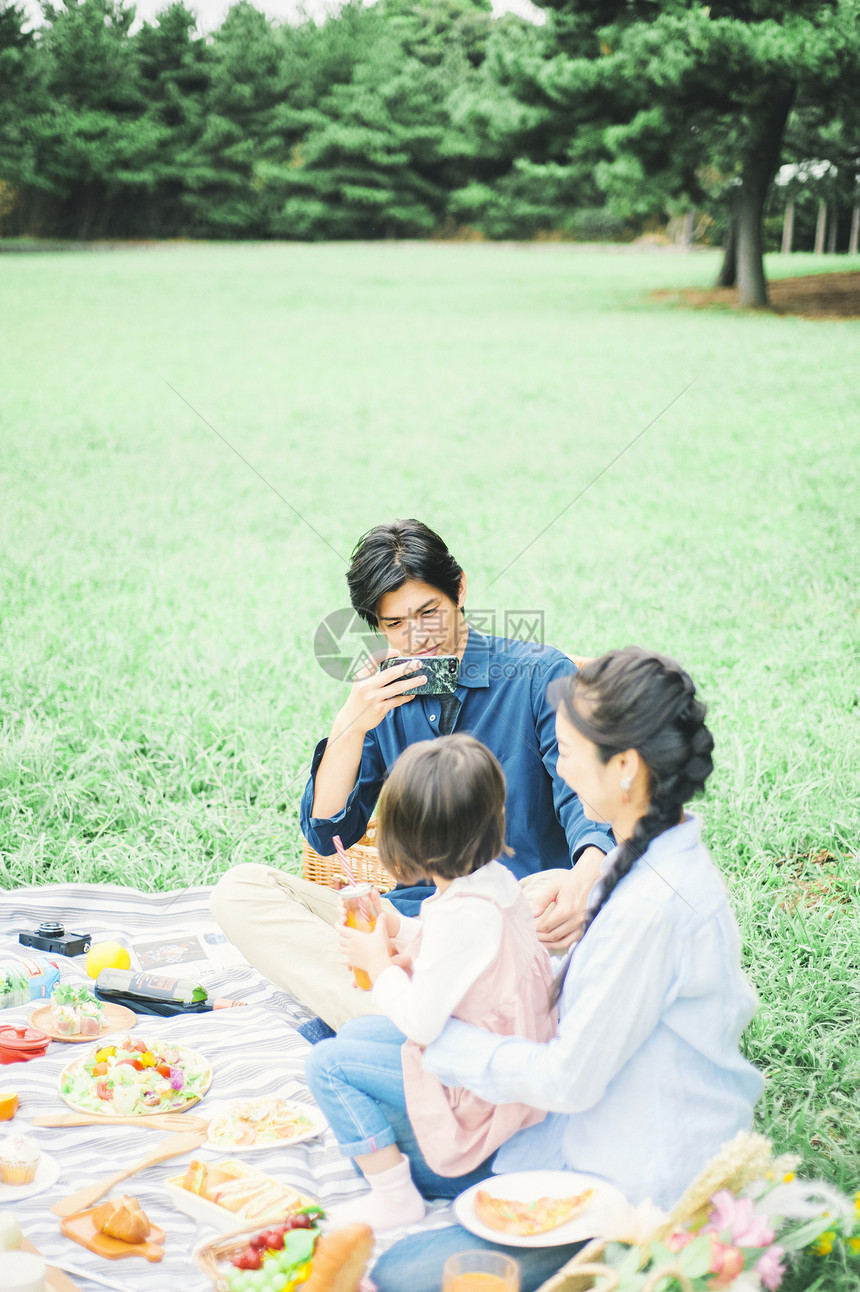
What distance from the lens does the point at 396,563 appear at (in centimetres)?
198

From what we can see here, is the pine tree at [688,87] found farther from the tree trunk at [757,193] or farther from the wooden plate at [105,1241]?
the wooden plate at [105,1241]

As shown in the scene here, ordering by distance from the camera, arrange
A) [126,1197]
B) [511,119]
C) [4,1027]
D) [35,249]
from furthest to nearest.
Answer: [511,119]
[35,249]
[4,1027]
[126,1197]

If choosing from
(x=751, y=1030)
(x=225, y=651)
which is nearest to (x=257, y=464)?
(x=225, y=651)

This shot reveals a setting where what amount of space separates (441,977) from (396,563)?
0.81 metres

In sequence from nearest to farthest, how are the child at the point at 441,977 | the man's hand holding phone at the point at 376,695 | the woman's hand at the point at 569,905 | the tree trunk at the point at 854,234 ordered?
the child at the point at 441,977 < the woman's hand at the point at 569,905 < the man's hand holding phone at the point at 376,695 < the tree trunk at the point at 854,234

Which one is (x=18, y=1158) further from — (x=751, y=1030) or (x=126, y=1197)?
(x=751, y=1030)

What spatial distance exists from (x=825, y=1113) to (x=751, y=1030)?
28 cm

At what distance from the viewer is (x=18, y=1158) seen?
165 centimetres

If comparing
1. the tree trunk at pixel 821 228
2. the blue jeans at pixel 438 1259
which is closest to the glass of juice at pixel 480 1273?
the blue jeans at pixel 438 1259

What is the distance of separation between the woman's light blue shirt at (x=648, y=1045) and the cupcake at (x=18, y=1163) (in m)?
0.69

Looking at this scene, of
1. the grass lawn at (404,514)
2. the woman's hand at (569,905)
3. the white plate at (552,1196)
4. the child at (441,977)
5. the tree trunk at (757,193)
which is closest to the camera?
the white plate at (552,1196)

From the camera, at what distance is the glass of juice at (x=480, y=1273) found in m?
1.28

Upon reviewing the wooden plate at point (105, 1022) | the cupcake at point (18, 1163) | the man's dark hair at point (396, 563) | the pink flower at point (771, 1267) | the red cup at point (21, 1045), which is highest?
the man's dark hair at point (396, 563)

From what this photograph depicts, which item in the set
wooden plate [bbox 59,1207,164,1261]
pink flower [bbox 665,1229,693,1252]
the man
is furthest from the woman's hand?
wooden plate [bbox 59,1207,164,1261]
